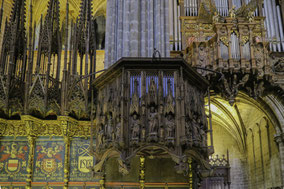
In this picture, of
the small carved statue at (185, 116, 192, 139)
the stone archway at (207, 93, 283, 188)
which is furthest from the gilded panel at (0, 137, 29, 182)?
the stone archway at (207, 93, 283, 188)

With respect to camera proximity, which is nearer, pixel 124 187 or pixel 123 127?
pixel 123 127

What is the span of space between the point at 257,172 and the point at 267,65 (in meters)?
8.15

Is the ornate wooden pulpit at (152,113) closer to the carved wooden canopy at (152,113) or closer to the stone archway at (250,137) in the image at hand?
the carved wooden canopy at (152,113)

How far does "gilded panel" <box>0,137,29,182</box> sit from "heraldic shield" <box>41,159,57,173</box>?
1.71 feet

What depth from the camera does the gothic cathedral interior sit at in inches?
287

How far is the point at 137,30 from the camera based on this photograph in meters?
10.4

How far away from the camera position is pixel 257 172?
1903 centimetres

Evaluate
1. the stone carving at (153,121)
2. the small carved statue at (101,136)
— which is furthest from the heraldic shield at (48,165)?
the stone carving at (153,121)

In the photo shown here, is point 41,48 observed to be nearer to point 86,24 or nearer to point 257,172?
point 86,24

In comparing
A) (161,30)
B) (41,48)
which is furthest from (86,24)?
(161,30)

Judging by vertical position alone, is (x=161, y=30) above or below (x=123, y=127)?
above

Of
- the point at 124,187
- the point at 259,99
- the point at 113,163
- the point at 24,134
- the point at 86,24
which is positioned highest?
the point at 86,24

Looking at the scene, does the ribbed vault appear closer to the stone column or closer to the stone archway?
the stone archway

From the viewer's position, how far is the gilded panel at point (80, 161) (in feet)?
31.8
